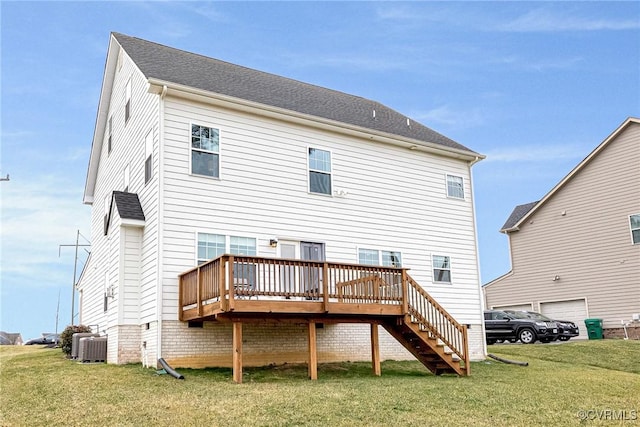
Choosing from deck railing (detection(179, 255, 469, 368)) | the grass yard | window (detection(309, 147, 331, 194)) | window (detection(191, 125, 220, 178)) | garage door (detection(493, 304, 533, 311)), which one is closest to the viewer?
the grass yard

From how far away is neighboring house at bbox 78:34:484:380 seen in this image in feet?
47.0

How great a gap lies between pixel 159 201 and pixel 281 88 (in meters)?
6.77

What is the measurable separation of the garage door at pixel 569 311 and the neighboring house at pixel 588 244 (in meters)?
0.04

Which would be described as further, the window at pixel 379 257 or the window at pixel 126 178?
the window at pixel 126 178

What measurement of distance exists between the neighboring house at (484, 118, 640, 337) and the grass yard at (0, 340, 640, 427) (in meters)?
10.7

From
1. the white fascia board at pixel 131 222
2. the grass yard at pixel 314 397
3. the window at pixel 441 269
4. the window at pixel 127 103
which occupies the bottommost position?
the grass yard at pixel 314 397

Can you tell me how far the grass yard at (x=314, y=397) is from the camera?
8.98 m

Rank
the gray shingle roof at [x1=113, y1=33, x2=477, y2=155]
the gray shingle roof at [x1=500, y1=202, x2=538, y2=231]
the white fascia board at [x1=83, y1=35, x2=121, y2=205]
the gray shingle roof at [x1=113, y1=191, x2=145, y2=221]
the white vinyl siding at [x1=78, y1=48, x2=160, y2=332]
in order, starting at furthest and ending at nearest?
the gray shingle roof at [x1=500, y1=202, x2=538, y2=231]
the white fascia board at [x1=83, y1=35, x2=121, y2=205]
the gray shingle roof at [x1=113, y1=33, x2=477, y2=155]
the gray shingle roof at [x1=113, y1=191, x2=145, y2=221]
the white vinyl siding at [x1=78, y1=48, x2=160, y2=332]

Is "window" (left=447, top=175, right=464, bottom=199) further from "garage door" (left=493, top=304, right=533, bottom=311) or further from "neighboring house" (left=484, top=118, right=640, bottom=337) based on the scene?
"garage door" (left=493, top=304, right=533, bottom=311)

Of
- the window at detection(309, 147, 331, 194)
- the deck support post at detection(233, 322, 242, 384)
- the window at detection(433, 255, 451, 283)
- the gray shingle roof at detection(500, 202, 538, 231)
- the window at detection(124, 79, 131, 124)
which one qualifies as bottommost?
the deck support post at detection(233, 322, 242, 384)

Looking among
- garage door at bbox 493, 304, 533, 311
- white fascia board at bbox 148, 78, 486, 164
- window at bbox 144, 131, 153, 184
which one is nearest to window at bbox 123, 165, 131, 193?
window at bbox 144, 131, 153, 184

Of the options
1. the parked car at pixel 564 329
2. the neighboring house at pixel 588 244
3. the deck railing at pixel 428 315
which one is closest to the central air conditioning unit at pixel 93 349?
the deck railing at pixel 428 315

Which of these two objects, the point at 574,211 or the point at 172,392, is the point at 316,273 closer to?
the point at 172,392

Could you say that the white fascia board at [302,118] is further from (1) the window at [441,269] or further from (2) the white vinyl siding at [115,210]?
(1) the window at [441,269]
